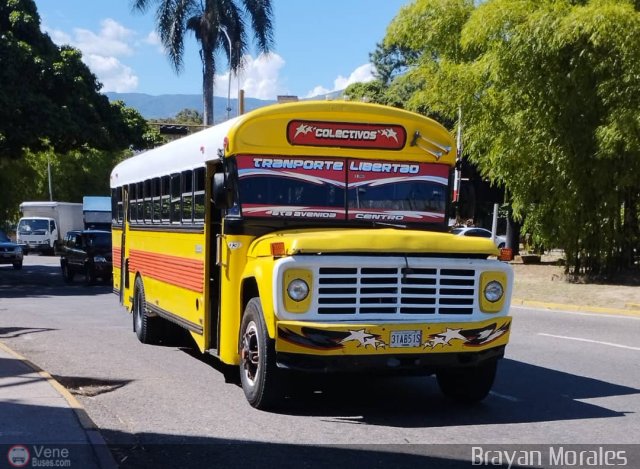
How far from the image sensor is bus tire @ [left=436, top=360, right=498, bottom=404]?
28.3ft

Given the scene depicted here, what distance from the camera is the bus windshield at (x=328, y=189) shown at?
8.98m

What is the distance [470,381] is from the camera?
8.70m

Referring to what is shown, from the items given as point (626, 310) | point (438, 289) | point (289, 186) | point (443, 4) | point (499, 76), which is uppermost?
point (443, 4)

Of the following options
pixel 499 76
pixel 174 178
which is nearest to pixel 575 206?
pixel 499 76

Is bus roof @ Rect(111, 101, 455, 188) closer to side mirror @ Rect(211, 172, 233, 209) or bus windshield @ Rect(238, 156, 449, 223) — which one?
bus windshield @ Rect(238, 156, 449, 223)

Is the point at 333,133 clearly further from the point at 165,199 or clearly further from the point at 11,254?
the point at 11,254

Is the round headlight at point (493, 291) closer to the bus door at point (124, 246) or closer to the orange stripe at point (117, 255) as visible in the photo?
the bus door at point (124, 246)

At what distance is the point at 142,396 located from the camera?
923 centimetres

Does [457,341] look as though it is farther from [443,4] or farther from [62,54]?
[62,54]

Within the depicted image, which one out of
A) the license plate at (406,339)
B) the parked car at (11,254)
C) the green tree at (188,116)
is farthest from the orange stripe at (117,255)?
the green tree at (188,116)

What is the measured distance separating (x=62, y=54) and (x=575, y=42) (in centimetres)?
1594

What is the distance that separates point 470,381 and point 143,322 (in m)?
6.27

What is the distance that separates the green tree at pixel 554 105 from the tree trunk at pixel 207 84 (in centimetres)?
1118

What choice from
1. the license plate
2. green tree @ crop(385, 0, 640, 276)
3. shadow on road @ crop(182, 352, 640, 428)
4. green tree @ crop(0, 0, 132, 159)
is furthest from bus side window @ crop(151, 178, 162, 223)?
green tree @ crop(0, 0, 132, 159)
